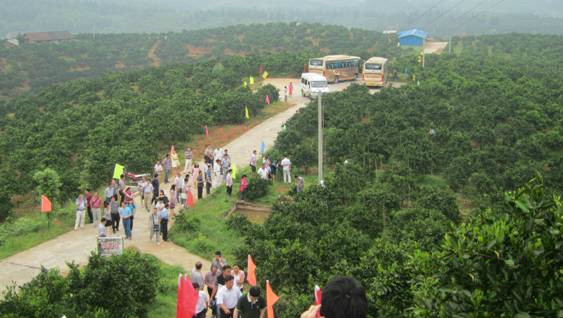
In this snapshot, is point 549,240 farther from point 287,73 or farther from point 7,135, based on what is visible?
point 287,73

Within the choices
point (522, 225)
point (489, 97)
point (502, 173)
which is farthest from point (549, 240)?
point (489, 97)

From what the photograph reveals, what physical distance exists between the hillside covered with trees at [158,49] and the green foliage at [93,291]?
5381cm

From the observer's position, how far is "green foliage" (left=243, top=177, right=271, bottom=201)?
24.1 m

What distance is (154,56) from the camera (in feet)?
287

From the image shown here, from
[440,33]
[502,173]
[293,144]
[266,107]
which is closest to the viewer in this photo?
[502,173]

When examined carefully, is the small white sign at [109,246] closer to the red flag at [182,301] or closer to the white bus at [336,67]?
the red flag at [182,301]

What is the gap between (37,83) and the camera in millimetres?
71500

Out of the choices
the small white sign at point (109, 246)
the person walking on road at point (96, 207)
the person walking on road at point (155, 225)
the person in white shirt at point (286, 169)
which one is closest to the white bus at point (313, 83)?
the person in white shirt at point (286, 169)

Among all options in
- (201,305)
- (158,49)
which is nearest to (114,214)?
(201,305)

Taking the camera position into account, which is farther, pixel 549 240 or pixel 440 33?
pixel 440 33

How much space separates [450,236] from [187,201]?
1567 cm

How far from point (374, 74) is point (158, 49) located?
48.8 m

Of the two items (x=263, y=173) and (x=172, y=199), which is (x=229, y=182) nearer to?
(x=263, y=173)

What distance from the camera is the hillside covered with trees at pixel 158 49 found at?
240 feet
